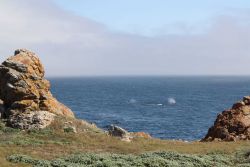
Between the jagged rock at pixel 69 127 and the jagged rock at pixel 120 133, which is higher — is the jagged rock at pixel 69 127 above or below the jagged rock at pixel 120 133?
above

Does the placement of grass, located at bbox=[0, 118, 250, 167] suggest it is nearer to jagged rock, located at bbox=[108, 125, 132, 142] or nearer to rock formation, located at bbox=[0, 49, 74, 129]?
jagged rock, located at bbox=[108, 125, 132, 142]

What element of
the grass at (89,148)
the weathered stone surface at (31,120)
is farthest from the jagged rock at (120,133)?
the weathered stone surface at (31,120)

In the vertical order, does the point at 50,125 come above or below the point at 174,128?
above

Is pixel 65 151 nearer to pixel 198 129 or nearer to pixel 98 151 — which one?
pixel 98 151

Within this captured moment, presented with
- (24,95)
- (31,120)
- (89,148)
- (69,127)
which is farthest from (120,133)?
(24,95)

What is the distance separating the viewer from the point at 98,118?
4537 inches

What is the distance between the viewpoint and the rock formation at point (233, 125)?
5097 cm

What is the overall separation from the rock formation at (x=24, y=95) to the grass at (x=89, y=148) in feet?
5.74

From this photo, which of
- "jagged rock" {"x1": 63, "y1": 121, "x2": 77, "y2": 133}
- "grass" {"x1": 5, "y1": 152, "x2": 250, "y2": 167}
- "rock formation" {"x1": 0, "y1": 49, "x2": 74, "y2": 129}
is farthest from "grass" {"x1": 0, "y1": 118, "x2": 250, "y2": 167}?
"rock formation" {"x1": 0, "y1": 49, "x2": 74, "y2": 129}

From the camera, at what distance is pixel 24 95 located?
162ft

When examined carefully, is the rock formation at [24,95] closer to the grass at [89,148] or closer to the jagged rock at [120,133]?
the grass at [89,148]

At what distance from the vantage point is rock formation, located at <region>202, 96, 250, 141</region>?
5097 centimetres

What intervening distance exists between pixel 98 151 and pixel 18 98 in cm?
1565

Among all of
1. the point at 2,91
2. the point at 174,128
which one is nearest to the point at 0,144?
the point at 2,91
